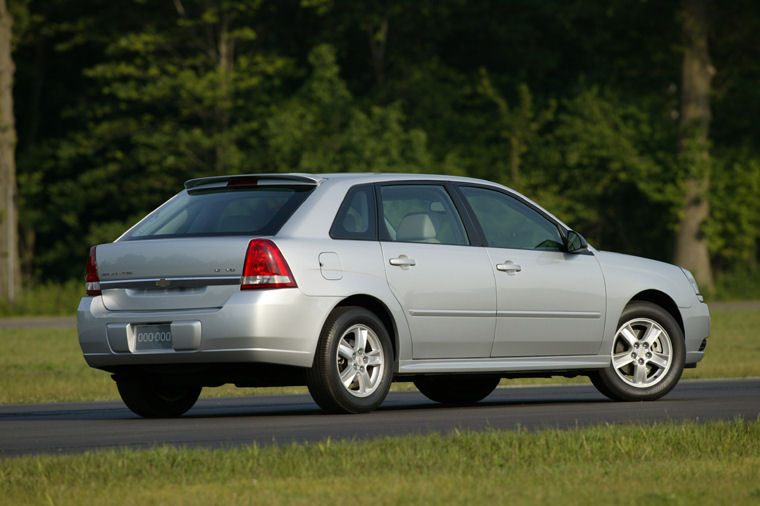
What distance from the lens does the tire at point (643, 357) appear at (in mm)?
11969

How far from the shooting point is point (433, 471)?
7129 millimetres

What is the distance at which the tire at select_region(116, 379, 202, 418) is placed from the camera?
36.4 feet

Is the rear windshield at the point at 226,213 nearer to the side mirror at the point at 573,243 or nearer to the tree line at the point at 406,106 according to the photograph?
the side mirror at the point at 573,243

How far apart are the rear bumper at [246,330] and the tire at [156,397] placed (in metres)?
0.86

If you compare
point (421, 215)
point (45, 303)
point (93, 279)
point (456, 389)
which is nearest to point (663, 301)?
point (456, 389)

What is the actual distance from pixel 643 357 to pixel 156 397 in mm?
3755

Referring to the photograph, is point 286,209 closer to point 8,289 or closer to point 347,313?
point 347,313

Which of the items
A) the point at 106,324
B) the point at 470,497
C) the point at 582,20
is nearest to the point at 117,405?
the point at 106,324

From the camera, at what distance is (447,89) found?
50719 mm

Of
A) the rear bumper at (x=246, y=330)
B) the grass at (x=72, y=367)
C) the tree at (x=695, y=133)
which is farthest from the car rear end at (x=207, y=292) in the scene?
the tree at (x=695, y=133)

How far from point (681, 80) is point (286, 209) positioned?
32.2 metres

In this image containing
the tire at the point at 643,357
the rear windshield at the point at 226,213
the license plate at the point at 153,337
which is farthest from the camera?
the tire at the point at 643,357

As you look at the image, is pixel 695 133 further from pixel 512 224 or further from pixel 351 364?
pixel 351 364

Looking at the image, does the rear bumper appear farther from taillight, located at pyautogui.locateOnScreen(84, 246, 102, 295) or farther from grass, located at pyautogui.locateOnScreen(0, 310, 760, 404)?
grass, located at pyautogui.locateOnScreen(0, 310, 760, 404)
